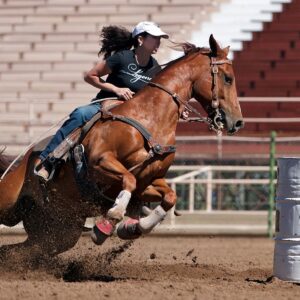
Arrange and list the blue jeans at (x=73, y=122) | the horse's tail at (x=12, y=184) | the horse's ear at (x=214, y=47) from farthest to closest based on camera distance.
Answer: the horse's tail at (x=12, y=184) < the blue jeans at (x=73, y=122) < the horse's ear at (x=214, y=47)

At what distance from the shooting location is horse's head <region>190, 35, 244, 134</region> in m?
7.64

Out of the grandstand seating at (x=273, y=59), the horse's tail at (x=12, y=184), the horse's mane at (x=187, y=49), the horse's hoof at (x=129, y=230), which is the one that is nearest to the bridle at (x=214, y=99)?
the horse's mane at (x=187, y=49)

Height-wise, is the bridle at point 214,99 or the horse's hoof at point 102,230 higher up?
the bridle at point 214,99

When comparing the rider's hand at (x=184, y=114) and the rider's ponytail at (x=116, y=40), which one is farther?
the rider's ponytail at (x=116, y=40)

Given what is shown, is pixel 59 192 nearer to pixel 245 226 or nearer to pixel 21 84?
pixel 245 226

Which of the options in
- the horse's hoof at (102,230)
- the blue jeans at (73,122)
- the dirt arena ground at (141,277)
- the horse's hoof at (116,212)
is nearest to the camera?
the dirt arena ground at (141,277)

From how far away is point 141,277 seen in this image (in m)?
8.16

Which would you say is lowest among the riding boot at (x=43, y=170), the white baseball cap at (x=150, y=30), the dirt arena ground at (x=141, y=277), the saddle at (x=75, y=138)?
the dirt arena ground at (x=141, y=277)

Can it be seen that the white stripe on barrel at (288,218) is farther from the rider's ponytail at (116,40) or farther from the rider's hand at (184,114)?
the rider's ponytail at (116,40)

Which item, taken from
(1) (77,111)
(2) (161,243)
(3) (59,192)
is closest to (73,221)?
(3) (59,192)

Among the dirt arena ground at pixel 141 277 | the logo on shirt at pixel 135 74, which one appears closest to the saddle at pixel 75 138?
the logo on shirt at pixel 135 74

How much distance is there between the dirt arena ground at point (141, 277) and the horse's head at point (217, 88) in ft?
4.19

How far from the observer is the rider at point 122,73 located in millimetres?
7832

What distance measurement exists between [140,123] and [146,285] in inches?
50.4
